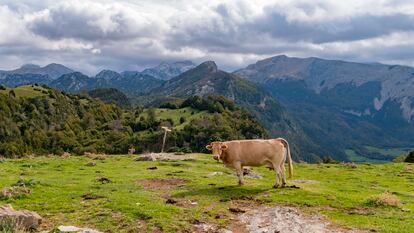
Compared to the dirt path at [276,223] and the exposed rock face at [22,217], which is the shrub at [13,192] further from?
the dirt path at [276,223]

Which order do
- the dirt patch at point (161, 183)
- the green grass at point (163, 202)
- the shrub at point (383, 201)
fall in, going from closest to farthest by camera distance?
the green grass at point (163, 202) < the shrub at point (383, 201) < the dirt patch at point (161, 183)

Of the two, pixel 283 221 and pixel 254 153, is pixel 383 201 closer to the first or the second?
pixel 283 221

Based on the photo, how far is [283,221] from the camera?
2059 cm

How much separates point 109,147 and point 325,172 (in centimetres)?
15879

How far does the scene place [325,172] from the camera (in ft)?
159

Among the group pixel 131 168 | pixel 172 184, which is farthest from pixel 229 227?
pixel 131 168

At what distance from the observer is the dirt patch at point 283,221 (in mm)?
19484

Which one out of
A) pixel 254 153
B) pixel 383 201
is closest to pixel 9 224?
pixel 254 153

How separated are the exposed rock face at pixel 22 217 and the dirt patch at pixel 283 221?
28.6 ft

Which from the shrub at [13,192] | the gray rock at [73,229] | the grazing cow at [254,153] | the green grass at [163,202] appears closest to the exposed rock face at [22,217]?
the green grass at [163,202]

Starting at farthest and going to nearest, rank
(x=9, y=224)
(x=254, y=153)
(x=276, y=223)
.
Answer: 1. (x=254, y=153)
2. (x=276, y=223)
3. (x=9, y=224)

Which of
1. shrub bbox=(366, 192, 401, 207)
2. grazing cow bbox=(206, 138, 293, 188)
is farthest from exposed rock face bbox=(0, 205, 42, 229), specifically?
shrub bbox=(366, 192, 401, 207)

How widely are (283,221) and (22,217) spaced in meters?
10.9

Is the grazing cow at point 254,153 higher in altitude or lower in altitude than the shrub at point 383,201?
higher
